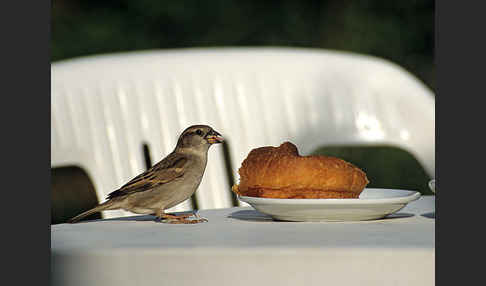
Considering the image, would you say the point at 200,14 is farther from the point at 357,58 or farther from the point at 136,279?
the point at 136,279

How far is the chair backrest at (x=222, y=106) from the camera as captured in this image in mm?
2443

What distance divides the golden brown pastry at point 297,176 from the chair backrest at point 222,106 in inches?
56.6

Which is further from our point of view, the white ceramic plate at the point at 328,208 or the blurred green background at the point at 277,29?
the blurred green background at the point at 277,29

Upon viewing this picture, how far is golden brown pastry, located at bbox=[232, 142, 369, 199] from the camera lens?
0.97m

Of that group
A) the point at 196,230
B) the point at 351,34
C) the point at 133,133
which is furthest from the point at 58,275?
the point at 351,34

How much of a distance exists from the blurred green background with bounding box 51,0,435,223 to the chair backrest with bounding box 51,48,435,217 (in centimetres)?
102

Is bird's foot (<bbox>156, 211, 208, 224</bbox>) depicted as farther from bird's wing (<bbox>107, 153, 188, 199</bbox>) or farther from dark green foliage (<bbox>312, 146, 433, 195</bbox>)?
dark green foliage (<bbox>312, 146, 433, 195</bbox>)

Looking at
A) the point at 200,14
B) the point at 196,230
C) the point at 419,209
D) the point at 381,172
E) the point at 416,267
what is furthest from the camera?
the point at 200,14

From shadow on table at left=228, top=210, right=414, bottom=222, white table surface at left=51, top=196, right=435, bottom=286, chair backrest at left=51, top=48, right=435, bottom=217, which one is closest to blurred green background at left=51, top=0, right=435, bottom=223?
chair backrest at left=51, top=48, right=435, bottom=217

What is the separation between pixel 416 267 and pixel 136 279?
236 mm

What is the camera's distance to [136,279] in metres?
0.70

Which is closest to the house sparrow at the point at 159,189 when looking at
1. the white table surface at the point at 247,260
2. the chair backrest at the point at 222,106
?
the white table surface at the point at 247,260

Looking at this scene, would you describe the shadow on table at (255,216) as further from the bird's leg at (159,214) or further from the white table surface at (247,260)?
the white table surface at (247,260)
